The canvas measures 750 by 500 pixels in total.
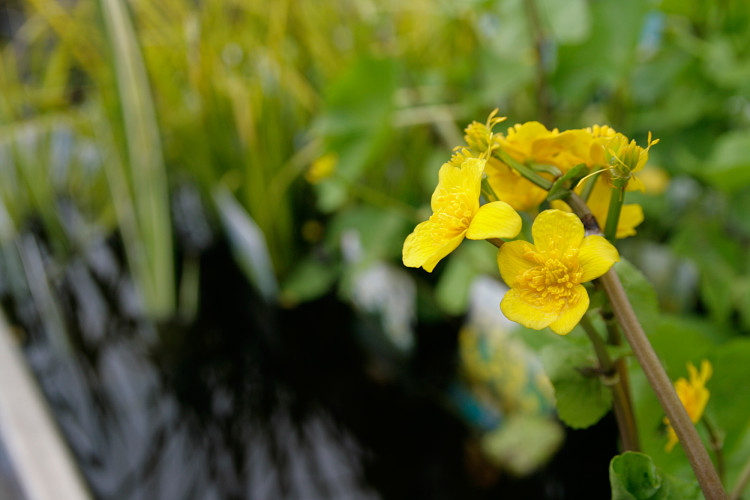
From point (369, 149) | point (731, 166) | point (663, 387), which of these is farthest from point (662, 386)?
point (369, 149)

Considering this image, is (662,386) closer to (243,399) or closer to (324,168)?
(324,168)

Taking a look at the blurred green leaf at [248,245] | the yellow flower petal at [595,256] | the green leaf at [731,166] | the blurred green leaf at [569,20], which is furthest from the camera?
the blurred green leaf at [248,245]

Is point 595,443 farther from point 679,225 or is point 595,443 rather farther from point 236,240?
point 236,240

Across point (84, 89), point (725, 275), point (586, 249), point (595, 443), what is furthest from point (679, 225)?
point (84, 89)

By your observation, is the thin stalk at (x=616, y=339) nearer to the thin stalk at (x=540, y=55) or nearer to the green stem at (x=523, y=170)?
the green stem at (x=523, y=170)

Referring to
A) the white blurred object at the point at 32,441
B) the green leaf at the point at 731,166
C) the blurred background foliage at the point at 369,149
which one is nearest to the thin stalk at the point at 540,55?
the blurred background foliage at the point at 369,149

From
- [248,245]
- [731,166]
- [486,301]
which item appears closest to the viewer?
[731,166]
